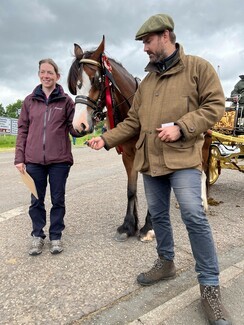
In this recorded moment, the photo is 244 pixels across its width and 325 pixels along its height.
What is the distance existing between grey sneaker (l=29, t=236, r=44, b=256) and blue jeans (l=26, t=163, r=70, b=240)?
A: 0.05 metres

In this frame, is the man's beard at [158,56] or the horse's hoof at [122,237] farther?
the horse's hoof at [122,237]

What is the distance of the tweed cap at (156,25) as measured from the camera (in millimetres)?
2439

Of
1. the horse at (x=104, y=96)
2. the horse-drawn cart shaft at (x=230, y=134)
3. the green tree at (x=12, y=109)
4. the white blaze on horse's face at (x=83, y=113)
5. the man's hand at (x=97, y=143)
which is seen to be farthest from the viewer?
the green tree at (x=12, y=109)

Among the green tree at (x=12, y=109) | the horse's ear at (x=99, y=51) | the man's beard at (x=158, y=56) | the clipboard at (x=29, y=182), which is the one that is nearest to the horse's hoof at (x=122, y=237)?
the clipboard at (x=29, y=182)

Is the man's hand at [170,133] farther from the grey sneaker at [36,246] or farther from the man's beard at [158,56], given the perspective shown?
the grey sneaker at [36,246]

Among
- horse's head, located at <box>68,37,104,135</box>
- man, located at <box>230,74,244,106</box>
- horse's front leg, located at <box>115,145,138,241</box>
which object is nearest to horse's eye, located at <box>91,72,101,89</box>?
horse's head, located at <box>68,37,104,135</box>

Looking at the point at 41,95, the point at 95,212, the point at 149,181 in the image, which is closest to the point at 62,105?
the point at 41,95

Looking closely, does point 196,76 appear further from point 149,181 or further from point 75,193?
point 75,193

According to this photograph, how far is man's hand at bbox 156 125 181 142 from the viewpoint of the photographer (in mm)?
2346

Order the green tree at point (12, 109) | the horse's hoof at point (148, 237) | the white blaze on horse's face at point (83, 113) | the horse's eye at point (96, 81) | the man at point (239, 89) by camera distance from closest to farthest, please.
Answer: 1. the white blaze on horse's face at point (83, 113)
2. the horse's eye at point (96, 81)
3. the horse's hoof at point (148, 237)
4. the man at point (239, 89)
5. the green tree at point (12, 109)

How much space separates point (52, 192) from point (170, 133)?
1.88 metres

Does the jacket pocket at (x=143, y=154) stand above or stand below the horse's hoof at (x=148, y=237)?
above

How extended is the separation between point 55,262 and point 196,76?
93.2 inches

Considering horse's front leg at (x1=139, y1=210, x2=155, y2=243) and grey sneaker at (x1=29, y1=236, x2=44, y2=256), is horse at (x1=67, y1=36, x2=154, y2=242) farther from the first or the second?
grey sneaker at (x1=29, y1=236, x2=44, y2=256)
